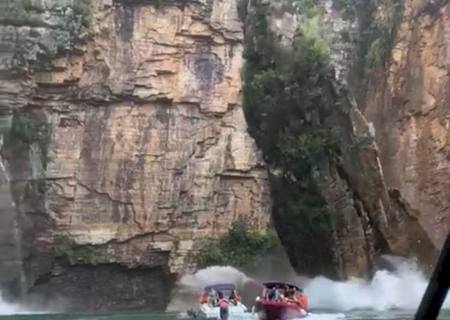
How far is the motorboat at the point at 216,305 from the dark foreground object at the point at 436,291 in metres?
22.1

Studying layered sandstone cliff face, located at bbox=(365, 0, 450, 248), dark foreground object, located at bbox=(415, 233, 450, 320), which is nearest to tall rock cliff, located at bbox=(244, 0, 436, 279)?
layered sandstone cliff face, located at bbox=(365, 0, 450, 248)

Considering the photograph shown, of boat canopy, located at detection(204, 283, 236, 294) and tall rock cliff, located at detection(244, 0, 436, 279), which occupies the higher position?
tall rock cliff, located at detection(244, 0, 436, 279)

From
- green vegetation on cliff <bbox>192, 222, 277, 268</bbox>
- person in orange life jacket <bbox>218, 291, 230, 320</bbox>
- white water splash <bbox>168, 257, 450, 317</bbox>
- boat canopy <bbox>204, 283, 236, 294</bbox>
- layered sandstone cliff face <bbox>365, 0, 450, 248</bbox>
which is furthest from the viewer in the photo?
layered sandstone cliff face <bbox>365, 0, 450, 248</bbox>

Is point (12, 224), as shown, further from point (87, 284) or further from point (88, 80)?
point (88, 80)

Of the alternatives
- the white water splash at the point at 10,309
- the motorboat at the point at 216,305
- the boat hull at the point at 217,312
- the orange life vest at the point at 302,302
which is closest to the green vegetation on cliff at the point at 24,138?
the white water splash at the point at 10,309

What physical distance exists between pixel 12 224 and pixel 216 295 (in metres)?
10.2

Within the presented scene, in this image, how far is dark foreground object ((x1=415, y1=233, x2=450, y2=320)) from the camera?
1.39m

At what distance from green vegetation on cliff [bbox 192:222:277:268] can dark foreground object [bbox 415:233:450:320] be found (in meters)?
32.0

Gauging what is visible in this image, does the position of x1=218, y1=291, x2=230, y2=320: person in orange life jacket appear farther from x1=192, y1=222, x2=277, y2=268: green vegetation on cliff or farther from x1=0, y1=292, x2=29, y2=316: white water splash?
x1=0, y1=292, x2=29, y2=316: white water splash

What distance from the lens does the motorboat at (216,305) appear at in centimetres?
2388

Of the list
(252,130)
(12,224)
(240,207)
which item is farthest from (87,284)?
(252,130)

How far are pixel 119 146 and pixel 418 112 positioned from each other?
1253cm

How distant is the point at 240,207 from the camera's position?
1357 inches

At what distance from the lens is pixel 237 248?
33.8 metres
